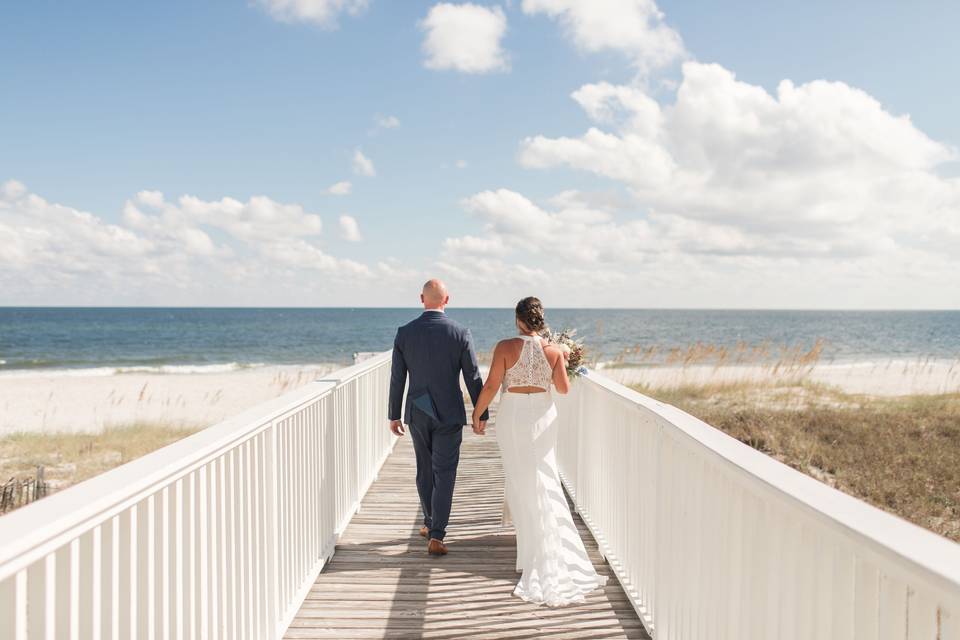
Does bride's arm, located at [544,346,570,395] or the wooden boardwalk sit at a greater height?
bride's arm, located at [544,346,570,395]

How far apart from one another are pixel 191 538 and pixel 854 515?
1952 millimetres

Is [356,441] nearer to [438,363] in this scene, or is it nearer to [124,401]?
[438,363]

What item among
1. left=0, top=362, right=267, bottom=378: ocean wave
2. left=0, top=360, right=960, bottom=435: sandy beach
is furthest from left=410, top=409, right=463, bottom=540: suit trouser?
left=0, top=362, right=267, bottom=378: ocean wave

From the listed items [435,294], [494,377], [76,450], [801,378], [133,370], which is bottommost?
[133,370]

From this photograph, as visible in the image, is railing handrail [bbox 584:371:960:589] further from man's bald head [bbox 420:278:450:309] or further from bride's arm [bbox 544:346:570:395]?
man's bald head [bbox 420:278:450:309]

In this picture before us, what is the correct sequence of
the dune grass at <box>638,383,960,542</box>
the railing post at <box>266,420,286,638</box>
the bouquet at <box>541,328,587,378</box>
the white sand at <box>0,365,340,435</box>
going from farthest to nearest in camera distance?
the white sand at <box>0,365,340,435</box> → the dune grass at <box>638,383,960,542</box> → the bouquet at <box>541,328,587,378</box> → the railing post at <box>266,420,286,638</box>

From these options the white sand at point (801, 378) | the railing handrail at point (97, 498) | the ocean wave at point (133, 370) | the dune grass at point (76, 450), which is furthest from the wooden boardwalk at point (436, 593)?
the ocean wave at point (133, 370)

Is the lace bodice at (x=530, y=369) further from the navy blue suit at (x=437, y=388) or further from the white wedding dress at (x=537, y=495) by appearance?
the navy blue suit at (x=437, y=388)

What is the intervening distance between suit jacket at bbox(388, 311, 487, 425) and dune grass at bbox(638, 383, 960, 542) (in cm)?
460

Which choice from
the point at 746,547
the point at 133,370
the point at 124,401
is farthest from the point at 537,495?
the point at 133,370

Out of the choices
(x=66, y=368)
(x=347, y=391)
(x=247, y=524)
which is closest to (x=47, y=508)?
(x=247, y=524)

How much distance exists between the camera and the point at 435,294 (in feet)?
14.0

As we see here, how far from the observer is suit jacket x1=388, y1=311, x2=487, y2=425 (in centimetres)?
415

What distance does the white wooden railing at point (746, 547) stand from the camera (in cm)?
120
